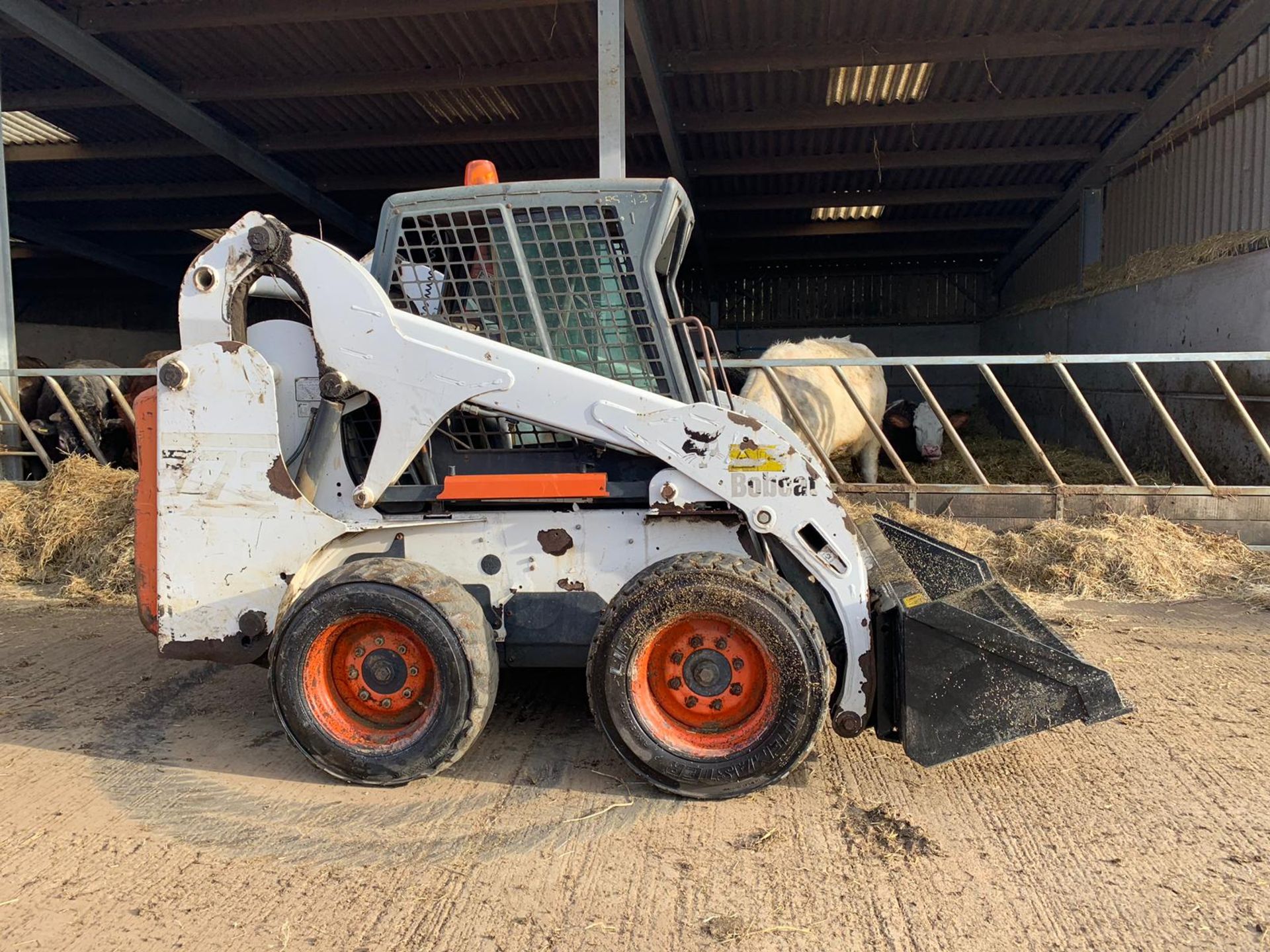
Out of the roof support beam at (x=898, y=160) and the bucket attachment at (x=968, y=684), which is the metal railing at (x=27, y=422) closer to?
the bucket attachment at (x=968, y=684)

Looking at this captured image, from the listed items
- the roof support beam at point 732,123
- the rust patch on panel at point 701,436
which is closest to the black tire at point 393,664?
the rust patch on panel at point 701,436

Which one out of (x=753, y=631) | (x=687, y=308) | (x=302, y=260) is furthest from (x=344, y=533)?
(x=687, y=308)

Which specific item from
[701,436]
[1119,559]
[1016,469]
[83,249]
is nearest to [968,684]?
[701,436]

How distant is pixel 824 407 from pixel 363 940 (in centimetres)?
647

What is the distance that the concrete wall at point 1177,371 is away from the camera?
7.59 m

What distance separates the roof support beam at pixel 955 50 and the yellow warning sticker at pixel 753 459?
7.20 meters

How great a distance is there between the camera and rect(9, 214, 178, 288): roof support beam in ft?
52.1

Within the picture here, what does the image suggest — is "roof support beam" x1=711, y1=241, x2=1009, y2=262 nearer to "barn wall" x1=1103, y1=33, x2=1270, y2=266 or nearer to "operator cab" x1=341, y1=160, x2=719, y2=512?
"barn wall" x1=1103, y1=33, x2=1270, y2=266

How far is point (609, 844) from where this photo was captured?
114 inches

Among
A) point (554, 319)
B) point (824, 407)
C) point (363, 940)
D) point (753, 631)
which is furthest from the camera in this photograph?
point (824, 407)

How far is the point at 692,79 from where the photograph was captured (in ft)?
32.0

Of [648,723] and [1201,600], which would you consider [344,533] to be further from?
[1201,600]

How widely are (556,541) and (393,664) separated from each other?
2.48ft

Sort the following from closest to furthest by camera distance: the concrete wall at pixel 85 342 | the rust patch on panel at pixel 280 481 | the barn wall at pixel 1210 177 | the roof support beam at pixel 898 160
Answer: the rust patch on panel at pixel 280 481, the barn wall at pixel 1210 177, the roof support beam at pixel 898 160, the concrete wall at pixel 85 342
